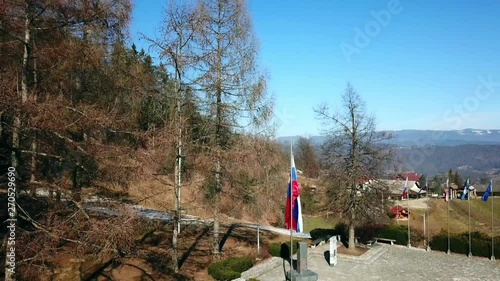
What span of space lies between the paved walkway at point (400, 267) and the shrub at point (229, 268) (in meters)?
0.84

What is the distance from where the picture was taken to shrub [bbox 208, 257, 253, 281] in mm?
14150

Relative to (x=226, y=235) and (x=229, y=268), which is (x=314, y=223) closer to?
(x=226, y=235)

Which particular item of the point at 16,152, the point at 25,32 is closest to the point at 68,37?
the point at 25,32

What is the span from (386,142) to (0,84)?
17.7 metres

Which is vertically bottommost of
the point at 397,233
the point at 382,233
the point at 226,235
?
the point at 382,233

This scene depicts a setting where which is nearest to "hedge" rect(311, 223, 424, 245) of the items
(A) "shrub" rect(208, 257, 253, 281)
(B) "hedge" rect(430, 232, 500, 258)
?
(B) "hedge" rect(430, 232, 500, 258)

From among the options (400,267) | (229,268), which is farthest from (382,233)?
(229,268)

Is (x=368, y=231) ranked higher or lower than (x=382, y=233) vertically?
lower

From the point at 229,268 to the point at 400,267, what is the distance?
842cm

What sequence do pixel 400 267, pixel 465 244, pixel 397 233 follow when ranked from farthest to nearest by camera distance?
pixel 397 233, pixel 465 244, pixel 400 267

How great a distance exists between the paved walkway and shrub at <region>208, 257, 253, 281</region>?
0.84m

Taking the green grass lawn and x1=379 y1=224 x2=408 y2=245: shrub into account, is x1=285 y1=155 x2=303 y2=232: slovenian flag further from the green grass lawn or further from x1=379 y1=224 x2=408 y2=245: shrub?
the green grass lawn

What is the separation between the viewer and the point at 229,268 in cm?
1459

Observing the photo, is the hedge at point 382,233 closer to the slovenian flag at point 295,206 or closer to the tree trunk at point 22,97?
the slovenian flag at point 295,206
